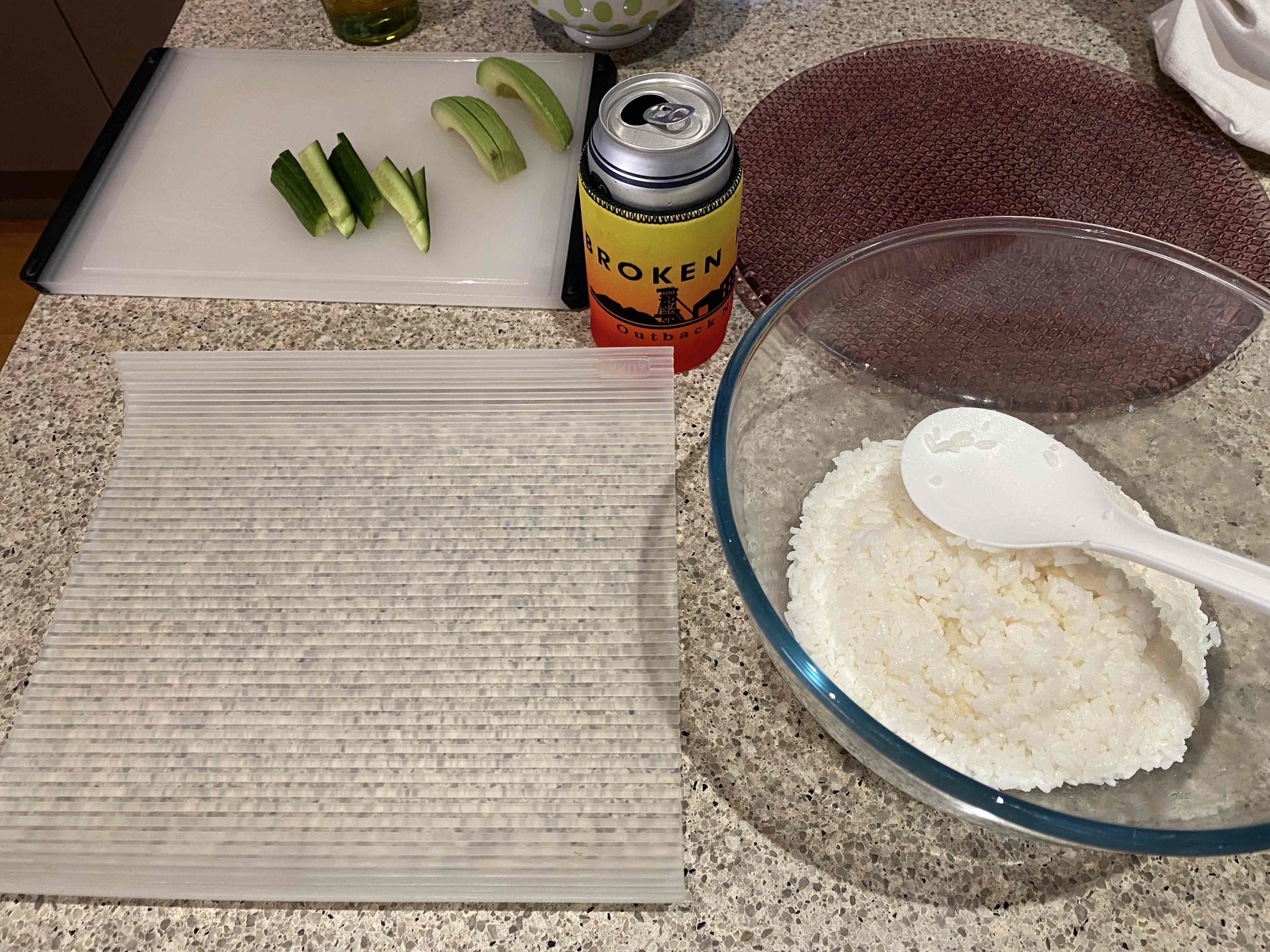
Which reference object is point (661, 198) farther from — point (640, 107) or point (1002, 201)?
point (1002, 201)

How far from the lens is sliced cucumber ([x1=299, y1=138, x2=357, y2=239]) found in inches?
33.2

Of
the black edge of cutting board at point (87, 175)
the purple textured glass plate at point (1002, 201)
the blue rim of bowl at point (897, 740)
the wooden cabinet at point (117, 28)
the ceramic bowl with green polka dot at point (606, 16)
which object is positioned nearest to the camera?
the blue rim of bowl at point (897, 740)

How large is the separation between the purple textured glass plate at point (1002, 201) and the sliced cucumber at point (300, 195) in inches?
16.5

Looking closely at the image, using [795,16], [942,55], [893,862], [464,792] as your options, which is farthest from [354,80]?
[893,862]

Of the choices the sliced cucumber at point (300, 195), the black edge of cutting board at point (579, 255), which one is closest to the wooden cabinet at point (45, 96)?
the sliced cucumber at point (300, 195)

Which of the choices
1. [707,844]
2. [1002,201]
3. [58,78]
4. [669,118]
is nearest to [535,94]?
[669,118]

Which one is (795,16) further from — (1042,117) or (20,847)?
(20,847)

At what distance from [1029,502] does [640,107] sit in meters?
0.38

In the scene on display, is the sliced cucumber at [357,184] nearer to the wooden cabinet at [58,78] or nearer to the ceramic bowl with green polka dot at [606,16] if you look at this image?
the ceramic bowl with green polka dot at [606,16]

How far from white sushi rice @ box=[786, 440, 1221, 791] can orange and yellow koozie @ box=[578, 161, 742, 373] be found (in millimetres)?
212

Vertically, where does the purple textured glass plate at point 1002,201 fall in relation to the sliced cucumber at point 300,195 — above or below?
below

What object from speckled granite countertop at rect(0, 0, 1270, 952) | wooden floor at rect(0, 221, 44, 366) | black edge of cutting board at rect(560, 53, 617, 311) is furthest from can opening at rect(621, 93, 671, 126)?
wooden floor at rect(0, 221, 44, 366)

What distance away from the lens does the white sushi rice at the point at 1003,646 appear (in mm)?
514

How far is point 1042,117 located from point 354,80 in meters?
0.77
